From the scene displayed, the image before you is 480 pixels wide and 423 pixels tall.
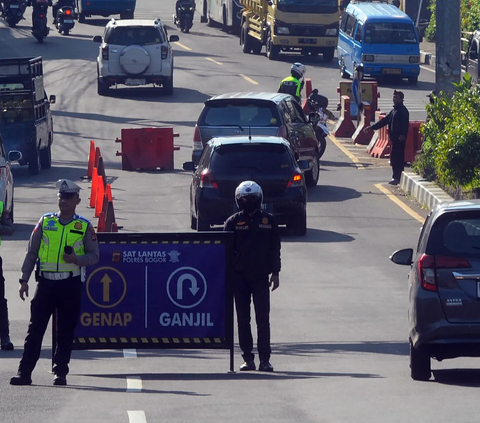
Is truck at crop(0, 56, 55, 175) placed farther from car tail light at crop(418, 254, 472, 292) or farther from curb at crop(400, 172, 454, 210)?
car tail light at crop(418, 254, 472, 292)

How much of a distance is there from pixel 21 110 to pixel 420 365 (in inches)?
616

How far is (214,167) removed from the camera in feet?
55.4

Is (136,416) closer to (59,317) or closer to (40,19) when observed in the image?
(59,317)

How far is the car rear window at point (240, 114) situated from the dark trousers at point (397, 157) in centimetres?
269

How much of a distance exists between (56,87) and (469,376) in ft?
96.1

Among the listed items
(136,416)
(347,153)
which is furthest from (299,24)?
(136,416)

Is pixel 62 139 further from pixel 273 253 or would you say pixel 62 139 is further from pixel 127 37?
pixel 273 253

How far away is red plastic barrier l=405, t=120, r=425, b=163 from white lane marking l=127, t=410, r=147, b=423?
16.7 meters

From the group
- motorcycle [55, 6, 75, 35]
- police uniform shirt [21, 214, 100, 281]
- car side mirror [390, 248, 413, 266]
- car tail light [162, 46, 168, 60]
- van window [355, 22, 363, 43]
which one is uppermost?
police uniform shirt [21, 214, 100, 281]

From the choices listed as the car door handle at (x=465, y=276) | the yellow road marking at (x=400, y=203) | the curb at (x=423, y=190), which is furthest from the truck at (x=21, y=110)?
the car door handle at (x=465, y=276)

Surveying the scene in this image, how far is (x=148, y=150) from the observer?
2428cm

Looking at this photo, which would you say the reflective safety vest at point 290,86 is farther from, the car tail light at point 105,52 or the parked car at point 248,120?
the car tail light at point 105,52

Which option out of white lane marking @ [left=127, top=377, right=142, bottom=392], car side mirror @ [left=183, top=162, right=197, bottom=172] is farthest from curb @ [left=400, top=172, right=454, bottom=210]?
white lane marking @ [left=127, top=377, right=142, bottom=392]

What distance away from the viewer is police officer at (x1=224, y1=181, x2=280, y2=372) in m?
9.88
